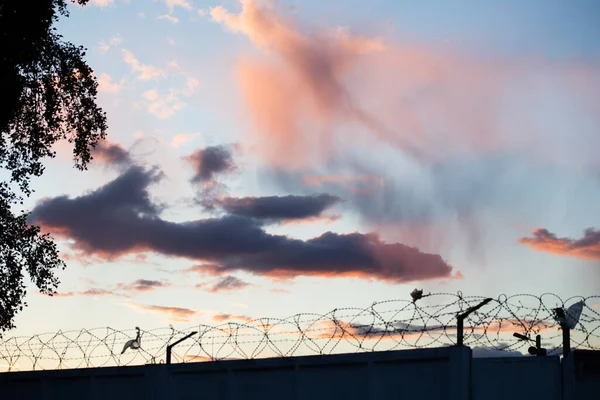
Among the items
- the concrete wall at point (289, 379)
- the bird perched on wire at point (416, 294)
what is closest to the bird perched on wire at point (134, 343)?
the concrete wall at point (289, 379)

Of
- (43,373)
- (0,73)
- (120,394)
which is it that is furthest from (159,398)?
(0,73)

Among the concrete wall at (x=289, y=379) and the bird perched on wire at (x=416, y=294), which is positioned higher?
the bird perched on wire at (x=416, y=294)

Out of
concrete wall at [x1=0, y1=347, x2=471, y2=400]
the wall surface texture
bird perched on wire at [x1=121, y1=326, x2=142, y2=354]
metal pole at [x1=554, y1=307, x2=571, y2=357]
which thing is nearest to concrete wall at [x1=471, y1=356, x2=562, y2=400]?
the wall surface texture

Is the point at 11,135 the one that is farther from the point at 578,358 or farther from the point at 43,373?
the point at 578,358

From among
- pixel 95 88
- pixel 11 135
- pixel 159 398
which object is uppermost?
pixel 95 88

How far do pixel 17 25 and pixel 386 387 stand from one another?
16683mm

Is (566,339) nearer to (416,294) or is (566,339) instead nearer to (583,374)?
(583,374)

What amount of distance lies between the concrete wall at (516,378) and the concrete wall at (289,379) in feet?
1.67

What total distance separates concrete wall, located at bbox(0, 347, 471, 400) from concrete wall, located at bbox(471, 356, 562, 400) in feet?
1.67

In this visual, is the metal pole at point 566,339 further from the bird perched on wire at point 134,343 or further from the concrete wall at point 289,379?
the bird perched on wire at point 134,343

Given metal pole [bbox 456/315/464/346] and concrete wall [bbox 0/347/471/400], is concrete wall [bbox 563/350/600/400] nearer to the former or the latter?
concrete wall [bbox 0/347/471/400]

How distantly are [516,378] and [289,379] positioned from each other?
4994mm

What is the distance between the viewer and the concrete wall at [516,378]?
17.1m

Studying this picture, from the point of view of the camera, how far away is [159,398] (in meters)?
21.7
